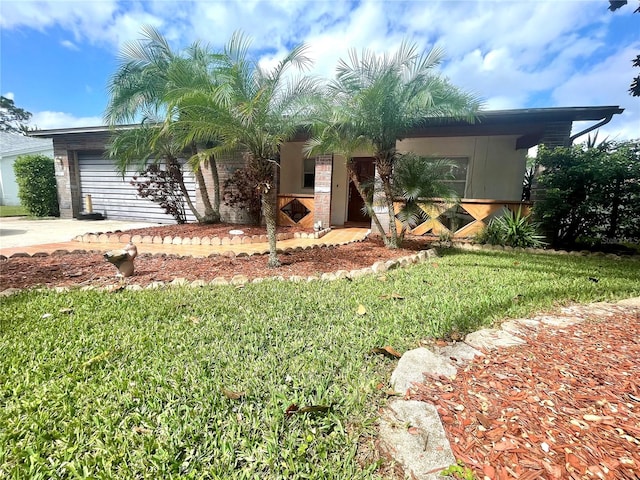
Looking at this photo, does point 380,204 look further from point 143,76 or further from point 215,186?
point 143,76

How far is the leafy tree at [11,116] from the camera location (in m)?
28.9

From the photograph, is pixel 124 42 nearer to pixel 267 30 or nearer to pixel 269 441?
pixel 267 30

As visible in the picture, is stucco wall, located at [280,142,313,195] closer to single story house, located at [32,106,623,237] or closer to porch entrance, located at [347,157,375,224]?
single story house, located at [32,106,623,237]

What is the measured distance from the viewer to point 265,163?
13.9ft

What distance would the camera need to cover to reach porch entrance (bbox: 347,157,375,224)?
10062 millimetres

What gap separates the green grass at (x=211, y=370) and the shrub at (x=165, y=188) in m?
5.82

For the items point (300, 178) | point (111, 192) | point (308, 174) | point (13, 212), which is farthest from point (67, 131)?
point (308, 174)

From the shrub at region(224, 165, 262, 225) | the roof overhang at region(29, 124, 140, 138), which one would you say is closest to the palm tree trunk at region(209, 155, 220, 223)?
the shrub at region(224, 165, 262, 225)

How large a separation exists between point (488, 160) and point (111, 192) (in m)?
13.2

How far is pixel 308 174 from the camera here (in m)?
10.6

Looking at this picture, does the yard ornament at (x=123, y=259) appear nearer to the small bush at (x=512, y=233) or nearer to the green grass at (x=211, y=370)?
the green grass at (x=211, y=370)

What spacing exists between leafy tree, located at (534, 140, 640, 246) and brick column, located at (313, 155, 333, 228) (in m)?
4.96

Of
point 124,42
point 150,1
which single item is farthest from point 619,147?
point 124,42

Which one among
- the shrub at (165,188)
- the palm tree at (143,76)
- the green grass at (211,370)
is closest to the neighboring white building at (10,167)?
Result: the shrub at (165,188)
